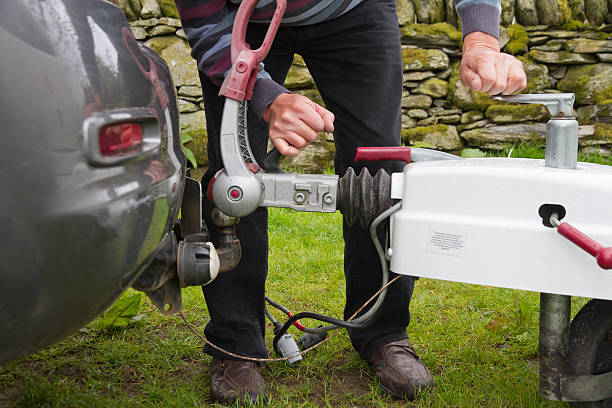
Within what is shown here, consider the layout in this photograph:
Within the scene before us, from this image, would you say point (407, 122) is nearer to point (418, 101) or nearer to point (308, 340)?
point (418, 101)

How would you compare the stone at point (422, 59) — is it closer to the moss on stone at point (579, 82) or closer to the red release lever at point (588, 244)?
the moss on stone at point (579, 82)

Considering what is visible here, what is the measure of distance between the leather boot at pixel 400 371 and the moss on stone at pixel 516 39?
349 centimetres

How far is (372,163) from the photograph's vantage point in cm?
173

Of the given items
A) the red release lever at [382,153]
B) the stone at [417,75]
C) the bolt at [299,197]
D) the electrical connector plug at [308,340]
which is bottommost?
the electrical connector plug at [308,340]

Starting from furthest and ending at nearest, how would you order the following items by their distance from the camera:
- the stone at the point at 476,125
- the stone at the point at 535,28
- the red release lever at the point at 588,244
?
the stone at the point at 476,125
the stone at the point at 535,28
the red release lever at the point at 588,244

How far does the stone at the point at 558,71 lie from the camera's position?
185 inches

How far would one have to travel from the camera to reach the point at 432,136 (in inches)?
186

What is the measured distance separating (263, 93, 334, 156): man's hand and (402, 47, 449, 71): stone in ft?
12.2

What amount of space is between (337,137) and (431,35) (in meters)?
3.19

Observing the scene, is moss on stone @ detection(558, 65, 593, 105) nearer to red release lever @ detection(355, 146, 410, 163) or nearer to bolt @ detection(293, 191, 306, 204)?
red release lever @ detection(355, 146, 410, 163)

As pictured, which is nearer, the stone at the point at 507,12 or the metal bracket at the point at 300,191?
the metal bracket at the point at 300,191


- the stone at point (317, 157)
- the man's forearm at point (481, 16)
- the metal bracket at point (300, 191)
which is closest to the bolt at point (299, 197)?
the metal bracket at point (300, 191)

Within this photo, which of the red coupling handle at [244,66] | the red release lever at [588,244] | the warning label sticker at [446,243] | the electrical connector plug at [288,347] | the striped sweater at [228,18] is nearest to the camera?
the red release lever at [588,244]

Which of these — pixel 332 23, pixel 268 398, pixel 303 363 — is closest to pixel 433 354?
pixel 303 363
